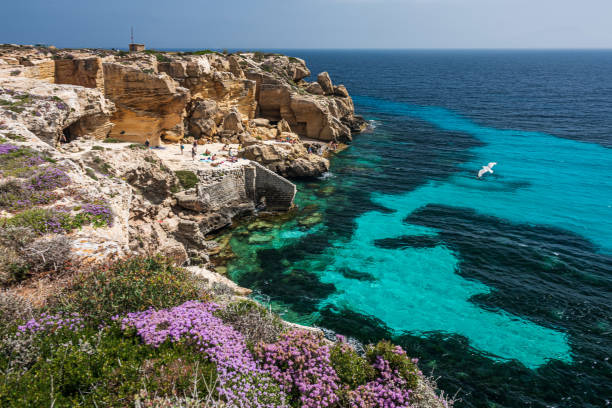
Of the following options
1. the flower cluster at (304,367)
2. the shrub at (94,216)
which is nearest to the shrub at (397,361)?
the flower cluster at (304,367)

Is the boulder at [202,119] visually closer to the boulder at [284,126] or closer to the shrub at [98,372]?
the boulder at [284,126]

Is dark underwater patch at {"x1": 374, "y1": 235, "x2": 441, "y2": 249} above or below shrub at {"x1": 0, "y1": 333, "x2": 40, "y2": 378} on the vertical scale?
below

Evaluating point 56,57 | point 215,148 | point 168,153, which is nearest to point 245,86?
point 215,148

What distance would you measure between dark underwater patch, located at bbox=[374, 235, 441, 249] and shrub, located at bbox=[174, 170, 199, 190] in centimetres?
1343

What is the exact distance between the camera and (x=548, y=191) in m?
32.6

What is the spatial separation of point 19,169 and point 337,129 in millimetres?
38565

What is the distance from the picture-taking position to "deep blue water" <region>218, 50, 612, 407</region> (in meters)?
14.4

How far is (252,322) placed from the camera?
7.63 m

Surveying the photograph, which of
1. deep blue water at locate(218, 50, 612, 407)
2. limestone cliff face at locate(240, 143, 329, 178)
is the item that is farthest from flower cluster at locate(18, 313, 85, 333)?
limestone cliff face at locate(240, 143, 329, 178)

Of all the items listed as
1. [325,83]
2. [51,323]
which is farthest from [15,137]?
[325,83]

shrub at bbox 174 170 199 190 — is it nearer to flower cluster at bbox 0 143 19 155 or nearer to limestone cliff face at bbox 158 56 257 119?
flower cluster at bbox 0 143 19 155

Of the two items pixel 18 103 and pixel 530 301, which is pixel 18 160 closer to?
pixel 18 103

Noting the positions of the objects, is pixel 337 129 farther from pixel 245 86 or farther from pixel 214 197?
pixel 214 197

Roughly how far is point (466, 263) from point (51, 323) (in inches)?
836
